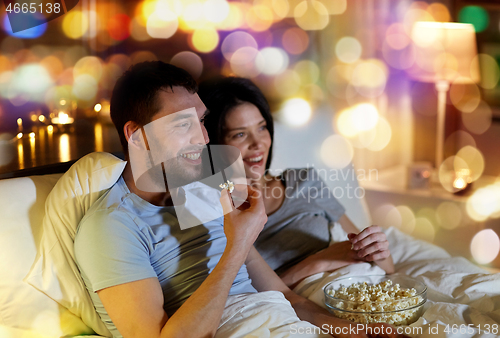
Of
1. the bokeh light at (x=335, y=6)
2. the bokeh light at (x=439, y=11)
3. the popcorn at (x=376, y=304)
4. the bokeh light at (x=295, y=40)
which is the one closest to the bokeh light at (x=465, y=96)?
the bokeh light at (x=439, y=11)

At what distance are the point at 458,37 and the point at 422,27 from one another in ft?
0.66

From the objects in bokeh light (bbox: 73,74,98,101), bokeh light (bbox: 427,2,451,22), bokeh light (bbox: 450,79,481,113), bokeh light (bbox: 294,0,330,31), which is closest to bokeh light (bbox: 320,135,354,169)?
bokeh light (bbox: 294,0,330,31)

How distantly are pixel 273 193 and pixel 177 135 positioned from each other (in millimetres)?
542

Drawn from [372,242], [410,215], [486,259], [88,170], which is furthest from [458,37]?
[88,170]

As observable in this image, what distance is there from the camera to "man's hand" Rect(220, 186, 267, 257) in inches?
39.2

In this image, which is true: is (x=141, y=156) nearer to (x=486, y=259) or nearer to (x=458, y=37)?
(x=458, y=37)

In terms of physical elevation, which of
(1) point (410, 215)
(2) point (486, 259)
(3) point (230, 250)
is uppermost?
(3) point (230, 250)

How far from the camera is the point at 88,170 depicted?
1033mm

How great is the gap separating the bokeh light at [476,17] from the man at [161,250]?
2026 mm

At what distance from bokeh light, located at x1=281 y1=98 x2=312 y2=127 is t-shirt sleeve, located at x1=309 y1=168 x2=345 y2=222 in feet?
1.62

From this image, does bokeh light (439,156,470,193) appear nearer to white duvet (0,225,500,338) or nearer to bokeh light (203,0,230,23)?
white duvet (0,225,500,338)

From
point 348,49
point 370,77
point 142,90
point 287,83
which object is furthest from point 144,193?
point 370,77

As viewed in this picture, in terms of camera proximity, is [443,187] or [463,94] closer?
[443,187]

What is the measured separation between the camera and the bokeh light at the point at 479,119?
254 centimetres
